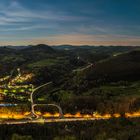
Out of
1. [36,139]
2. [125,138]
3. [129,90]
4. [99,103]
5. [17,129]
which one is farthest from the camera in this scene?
[129,90]

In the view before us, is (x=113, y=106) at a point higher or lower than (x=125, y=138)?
lower

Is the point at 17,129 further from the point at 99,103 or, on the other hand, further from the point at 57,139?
the point at 99,103

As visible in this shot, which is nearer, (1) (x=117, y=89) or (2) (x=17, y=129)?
(2) (x=17, y=129)

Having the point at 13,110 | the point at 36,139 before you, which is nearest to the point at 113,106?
the point at 13,110

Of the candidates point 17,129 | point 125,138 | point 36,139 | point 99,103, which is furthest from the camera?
point 99,103

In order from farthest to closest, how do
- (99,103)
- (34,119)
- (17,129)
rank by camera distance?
1. (99,103)
2. (34,119)
3. (17,129)

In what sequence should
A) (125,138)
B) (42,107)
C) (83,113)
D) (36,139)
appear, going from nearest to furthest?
(125,138) < (36,139) < (83,113) < (42,107)

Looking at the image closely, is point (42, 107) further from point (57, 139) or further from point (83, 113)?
point (57, 139)

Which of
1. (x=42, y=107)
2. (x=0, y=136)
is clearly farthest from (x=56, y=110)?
(x=0, y=136)

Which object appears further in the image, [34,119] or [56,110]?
[56,110]
